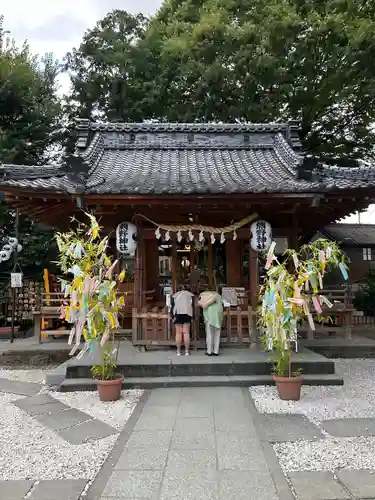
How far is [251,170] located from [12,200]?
5108 millimetres

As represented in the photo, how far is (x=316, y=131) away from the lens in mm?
16688

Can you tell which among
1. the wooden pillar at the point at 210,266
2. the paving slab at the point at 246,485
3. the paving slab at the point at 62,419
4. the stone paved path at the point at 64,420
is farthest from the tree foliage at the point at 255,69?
the paving slab at the point at 246,485

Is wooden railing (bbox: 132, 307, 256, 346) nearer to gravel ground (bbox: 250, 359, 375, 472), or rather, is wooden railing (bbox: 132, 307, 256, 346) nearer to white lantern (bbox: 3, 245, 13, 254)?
gravel ground (bbox: 250, 359, 375, 472)

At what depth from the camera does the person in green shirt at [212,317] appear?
722 cm

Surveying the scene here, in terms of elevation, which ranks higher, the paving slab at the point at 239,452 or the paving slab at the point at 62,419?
the paving slab at the point at 239,452

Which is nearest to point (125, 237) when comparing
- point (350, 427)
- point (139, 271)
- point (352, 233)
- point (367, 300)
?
point (139, 271)

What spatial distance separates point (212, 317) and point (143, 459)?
11.5ft

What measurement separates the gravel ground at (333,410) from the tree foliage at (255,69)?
410 inches

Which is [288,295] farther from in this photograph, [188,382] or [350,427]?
[188,382]

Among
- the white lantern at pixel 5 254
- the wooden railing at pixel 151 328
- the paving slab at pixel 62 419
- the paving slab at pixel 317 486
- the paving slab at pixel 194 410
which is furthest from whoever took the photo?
the white lantern at pixel 5 254

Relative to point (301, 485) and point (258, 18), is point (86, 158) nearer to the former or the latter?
point (301, 485)

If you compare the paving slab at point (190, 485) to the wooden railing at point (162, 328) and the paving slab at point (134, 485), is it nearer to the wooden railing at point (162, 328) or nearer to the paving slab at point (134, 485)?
the paving slab at point (134, 485)

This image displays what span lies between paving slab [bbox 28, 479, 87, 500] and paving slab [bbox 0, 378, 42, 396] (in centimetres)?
325

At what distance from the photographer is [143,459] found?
12.8 ft
